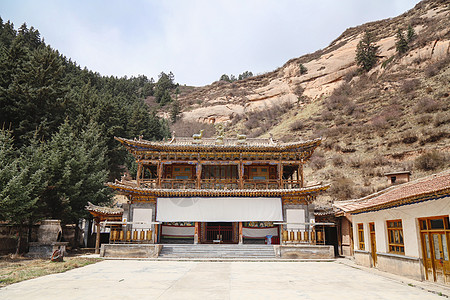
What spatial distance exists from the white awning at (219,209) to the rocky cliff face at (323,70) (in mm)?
38117

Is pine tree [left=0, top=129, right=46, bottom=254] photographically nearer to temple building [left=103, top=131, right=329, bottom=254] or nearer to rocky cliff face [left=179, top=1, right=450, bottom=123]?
temple building [left=103, top=131, right=329, bottom=254]

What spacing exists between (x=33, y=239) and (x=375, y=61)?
53.8 metres

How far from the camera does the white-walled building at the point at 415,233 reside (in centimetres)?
838

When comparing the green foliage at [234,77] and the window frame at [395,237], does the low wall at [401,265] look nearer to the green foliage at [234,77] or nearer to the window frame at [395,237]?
the window frame at [395,237]

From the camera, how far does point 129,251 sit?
53.9 feet

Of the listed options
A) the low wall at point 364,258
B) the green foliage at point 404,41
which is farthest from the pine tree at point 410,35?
the low wall at point 364,258

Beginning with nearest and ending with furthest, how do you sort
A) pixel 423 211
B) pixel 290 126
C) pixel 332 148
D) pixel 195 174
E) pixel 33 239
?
pixel 423 211
pixel 33 239
pixel 195 174
pixel 332 148
pixel 290 126

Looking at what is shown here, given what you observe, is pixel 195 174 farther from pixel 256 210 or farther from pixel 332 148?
pixel 332 148

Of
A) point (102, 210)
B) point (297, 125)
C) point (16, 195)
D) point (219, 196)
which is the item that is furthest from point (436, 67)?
point (16, 195)

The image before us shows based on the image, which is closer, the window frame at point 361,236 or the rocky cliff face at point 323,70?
the window frame at point 361,236

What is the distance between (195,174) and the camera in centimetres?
2153

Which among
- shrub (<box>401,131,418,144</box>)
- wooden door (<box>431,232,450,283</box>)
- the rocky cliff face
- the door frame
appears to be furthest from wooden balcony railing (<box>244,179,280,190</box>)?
the rocky cliff face

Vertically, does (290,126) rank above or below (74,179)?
above

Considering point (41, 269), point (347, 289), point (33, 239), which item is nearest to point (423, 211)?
point (347, 289)
